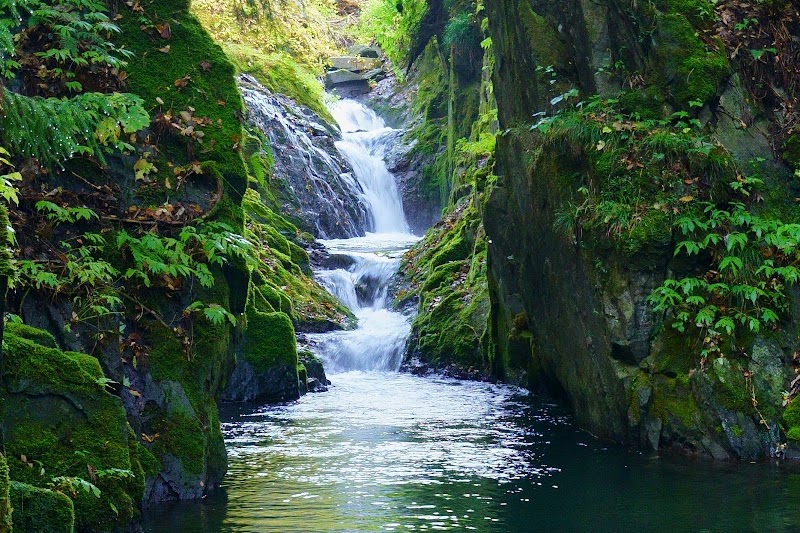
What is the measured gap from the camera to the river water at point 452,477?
7.60m

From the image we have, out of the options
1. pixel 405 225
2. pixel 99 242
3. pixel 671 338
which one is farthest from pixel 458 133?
pixel 99 242

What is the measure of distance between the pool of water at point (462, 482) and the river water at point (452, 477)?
0.7 inches

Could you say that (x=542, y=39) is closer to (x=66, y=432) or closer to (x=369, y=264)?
(x=66, y=432)

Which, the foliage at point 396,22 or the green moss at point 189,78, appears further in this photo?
the foliage at point 396,22

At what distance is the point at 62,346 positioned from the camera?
25.9ft

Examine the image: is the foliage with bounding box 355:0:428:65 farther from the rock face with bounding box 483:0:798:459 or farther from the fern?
the fern

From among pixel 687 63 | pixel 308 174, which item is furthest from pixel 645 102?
pixel 308 174

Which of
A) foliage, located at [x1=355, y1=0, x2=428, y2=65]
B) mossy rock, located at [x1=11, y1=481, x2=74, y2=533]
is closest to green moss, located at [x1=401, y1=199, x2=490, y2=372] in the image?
foliage, located at [x1=355, y1=0, x2=428, y2=65]

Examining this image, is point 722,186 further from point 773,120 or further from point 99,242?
point 99,242

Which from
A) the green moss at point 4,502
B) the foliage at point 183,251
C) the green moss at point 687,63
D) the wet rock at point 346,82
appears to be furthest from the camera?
the wet rock at point 346,82

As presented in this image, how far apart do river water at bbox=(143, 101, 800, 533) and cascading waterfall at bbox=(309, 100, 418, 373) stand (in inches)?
125

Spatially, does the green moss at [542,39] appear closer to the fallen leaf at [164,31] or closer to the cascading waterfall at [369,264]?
the fallen leaf at [164,31]

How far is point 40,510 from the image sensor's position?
5.33 m

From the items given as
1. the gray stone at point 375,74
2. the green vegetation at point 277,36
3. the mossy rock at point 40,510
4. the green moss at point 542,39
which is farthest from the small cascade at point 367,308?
the mossy rock at point 40,510
